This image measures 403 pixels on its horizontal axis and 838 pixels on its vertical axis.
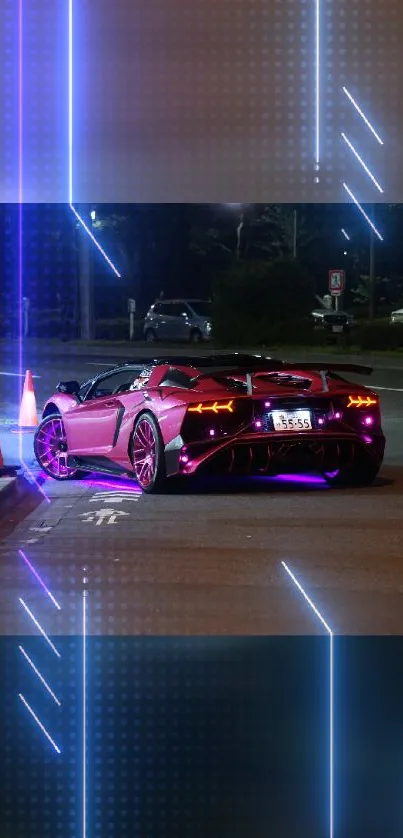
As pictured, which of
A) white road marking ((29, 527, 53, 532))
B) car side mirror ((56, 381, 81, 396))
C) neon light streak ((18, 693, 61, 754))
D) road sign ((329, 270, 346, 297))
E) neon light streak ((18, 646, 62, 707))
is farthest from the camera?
road sign ((329, 270, 346, 297))

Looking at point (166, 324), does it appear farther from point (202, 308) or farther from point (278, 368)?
point (278, 368)

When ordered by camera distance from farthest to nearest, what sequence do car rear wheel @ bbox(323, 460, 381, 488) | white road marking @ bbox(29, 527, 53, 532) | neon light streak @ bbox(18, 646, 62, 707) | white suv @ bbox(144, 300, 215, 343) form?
1. white suv @ bbox(144, 300, 215, 343)
2. car rear wheel @ bbox(323, 460, 381, 488)
3. white road marking @ bbox(29, 527, 53, 532)
4. neon light streak @ bbox(18, 646, 62, 707)

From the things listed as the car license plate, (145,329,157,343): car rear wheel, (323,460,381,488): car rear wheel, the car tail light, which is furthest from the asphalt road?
(145,329,157,343): car rear wheel

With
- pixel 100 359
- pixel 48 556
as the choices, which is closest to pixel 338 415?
pixel 48 556

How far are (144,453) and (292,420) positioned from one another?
1370 mm

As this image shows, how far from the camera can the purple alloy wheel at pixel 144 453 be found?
1399 centimetres

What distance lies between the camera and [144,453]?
14188 mm

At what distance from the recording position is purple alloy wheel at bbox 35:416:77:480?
15.7m

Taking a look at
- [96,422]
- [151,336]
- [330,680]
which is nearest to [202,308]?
[151,336]

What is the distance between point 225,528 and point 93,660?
15.4ft

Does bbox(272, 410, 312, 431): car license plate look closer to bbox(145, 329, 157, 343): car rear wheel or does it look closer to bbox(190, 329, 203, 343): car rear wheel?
bbox(190, 329, 203, 343): car rear wheel

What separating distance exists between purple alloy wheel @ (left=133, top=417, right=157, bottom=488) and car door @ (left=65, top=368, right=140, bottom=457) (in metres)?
0.42
